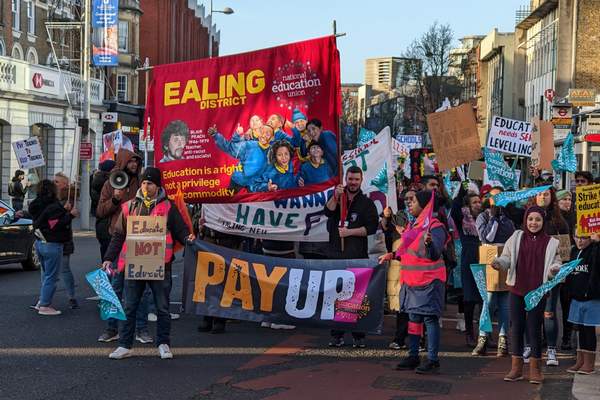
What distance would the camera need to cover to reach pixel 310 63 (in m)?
10.4

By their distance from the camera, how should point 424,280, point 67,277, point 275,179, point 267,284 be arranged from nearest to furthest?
point 424,280, point 267,284, point 275,179, point 67,277

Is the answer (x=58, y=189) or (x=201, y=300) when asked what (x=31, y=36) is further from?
(x=201, y=300)

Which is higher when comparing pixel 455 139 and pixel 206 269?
pixel 455 139

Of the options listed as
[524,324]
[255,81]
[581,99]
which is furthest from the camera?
[581,99]

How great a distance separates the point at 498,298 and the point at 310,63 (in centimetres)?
320

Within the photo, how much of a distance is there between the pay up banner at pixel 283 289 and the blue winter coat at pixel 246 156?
0.84 meters

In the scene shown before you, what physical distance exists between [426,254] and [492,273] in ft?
4.62

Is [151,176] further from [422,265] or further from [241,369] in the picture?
[422,265]

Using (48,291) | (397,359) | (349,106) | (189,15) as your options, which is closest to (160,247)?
(397,359)

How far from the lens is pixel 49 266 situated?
39.3 feet

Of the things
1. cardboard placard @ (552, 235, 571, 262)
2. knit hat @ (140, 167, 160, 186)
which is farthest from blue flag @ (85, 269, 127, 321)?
cardboard placard @ (552, 235, 571, 262)

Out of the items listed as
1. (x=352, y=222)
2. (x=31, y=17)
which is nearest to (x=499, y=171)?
(x=352, y=222)

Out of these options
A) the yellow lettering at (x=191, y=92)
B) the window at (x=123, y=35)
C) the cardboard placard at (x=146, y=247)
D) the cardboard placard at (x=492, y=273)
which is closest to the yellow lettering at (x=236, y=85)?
the yellow lettering at (x=191, y=92)

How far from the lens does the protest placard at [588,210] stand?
860 centimetres
